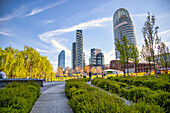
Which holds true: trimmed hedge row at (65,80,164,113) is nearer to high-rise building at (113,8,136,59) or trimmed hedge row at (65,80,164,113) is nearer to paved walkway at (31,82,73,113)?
paved walkway at (31,82,73,113)

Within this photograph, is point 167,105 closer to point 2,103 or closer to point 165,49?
point 2,103

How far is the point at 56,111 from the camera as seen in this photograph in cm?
432

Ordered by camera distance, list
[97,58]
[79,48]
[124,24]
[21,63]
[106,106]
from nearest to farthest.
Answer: [106,106] → [21,63] → [124,24] → [97,58] → [79,48]

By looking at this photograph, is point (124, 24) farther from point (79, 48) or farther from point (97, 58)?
point (79, 48)

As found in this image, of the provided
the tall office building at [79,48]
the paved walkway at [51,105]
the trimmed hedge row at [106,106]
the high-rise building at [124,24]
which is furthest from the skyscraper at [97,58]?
the trimmed hedge row at [106,106]

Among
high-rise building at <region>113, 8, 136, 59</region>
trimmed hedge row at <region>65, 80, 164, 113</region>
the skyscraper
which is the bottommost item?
trimmed hedge row at <region>65, 80, 164, 113</region>

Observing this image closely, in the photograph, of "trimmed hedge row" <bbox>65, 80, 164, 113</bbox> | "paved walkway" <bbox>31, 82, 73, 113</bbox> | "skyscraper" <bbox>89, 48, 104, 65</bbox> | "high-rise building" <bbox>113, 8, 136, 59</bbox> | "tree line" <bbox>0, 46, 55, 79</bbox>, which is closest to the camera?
"trimmed hedge row" <bbox>65, 80, 164, 113</bbox>

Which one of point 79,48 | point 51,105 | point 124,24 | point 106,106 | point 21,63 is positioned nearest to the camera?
point 106,106

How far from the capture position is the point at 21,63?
1839 centimetres

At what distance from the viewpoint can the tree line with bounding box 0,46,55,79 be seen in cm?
1666

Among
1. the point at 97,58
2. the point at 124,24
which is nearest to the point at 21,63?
the point at 124,24

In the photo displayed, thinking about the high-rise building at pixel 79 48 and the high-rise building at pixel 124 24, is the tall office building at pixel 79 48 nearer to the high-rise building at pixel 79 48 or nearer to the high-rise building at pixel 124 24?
the high-rise building at pixel 79 48

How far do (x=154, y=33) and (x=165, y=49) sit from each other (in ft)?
44.5

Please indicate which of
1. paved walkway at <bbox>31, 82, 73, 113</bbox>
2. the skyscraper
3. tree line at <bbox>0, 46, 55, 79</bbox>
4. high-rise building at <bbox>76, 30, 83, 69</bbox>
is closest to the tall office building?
high-rise building at <bbox>76, 30, 83, 69</bbox>
